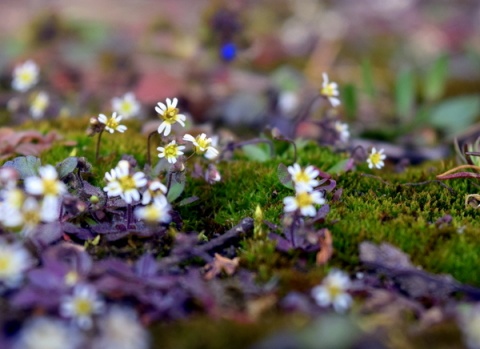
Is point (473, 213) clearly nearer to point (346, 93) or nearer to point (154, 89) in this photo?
point (346, 93)

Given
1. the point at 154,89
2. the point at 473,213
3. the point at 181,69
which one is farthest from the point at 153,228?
the point at 181,69

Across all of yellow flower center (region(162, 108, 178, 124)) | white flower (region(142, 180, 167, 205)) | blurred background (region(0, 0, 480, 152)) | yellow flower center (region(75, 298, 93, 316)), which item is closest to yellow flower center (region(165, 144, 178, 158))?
yellow flower center (region(162, 108, 178, 124))

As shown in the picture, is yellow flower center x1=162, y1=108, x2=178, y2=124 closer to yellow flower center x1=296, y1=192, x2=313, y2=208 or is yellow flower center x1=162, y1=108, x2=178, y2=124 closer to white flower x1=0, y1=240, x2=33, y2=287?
yellow flower center x1=296, y1=192, x2=313, y2=208

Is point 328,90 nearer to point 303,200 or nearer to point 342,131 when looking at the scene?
point 342,131

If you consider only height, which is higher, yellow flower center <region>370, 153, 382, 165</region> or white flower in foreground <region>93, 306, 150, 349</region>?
yellow flower center <region>370, 153, 382, 165</region>

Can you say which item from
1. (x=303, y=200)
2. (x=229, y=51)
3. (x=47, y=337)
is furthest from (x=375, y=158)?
(x=229, y=51)
